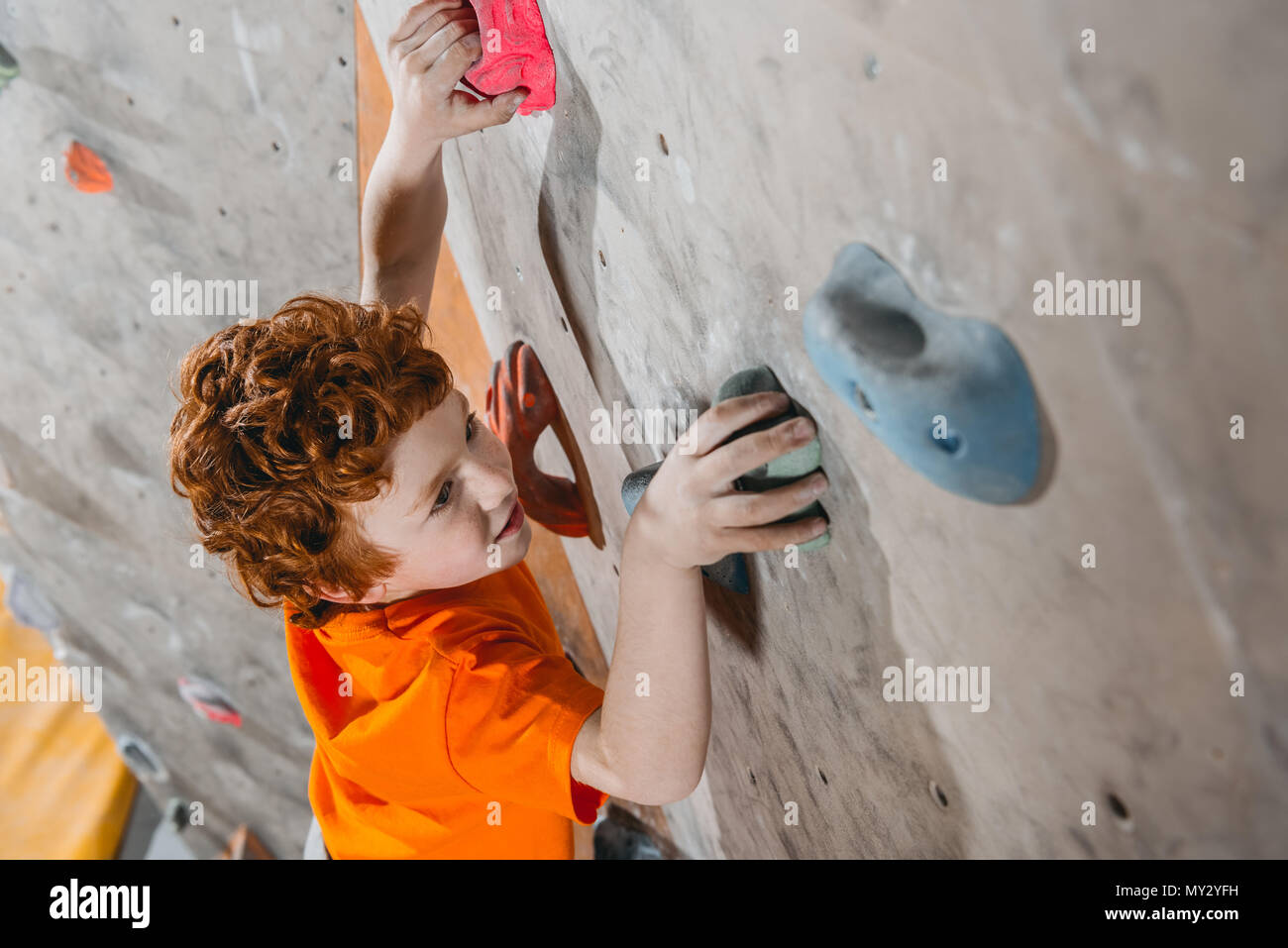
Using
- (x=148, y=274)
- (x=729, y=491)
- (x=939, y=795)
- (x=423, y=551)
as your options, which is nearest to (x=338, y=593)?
(x=423, y=551)

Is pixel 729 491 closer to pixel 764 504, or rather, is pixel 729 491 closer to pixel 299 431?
pixel 764 504

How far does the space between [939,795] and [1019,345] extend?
13.6 inches

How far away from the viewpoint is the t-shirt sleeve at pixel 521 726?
0.82m

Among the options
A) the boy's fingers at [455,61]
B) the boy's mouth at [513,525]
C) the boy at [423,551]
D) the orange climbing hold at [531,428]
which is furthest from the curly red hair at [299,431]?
the orange climbing hold at [531,428]

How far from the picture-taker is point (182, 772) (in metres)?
2.80

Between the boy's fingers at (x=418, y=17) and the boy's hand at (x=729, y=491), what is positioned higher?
the boy's fingers at (x=418, y=17)

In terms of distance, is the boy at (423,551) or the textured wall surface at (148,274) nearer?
the boy at (423,551)

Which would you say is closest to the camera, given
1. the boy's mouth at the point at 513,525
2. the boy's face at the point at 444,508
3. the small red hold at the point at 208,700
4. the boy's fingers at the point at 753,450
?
the boy's fingers at the point at 753,450

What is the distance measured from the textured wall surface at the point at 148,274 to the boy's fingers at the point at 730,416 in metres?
1.12

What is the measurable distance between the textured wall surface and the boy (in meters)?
0.66

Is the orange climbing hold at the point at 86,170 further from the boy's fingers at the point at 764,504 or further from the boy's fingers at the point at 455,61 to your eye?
the boy's fingers at the point at 764,504

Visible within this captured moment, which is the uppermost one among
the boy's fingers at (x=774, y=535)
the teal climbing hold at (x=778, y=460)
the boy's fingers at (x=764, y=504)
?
the teal climbing hold at (x=778, y=460)

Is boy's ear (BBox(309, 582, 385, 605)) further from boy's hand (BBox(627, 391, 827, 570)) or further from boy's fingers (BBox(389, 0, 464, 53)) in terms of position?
boy's fingers (BBox(389, 0, 464, 53))
